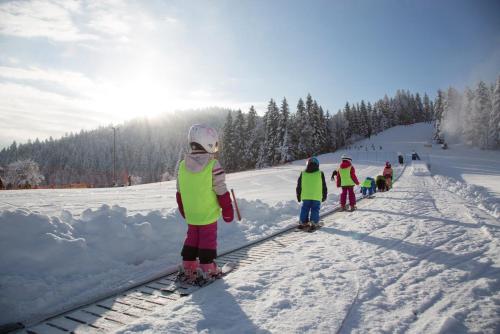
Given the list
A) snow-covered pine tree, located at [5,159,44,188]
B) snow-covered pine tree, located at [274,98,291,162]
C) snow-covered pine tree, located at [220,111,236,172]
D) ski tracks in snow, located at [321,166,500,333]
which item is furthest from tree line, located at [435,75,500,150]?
snow-covered pine tree, located at [5,159,44,188]

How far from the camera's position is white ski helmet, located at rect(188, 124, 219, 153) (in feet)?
15.9

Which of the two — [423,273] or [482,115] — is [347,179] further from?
[482,115]

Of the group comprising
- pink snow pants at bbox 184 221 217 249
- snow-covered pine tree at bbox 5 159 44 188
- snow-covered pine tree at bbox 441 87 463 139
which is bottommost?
pink snow pants at bbox 184 221 217 249

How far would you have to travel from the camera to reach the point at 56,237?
207 inches

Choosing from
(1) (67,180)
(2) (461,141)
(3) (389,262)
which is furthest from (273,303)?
(1) (67,180)

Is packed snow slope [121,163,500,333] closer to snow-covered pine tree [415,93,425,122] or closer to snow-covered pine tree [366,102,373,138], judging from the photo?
snow-covered pine tree [366,102,373,138]

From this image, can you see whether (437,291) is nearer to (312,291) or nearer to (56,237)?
(312,291)

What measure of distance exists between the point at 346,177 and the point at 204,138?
8.12 metres

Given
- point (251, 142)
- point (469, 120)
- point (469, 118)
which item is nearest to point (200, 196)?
point (251, 142)

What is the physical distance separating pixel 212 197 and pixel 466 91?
100 meters

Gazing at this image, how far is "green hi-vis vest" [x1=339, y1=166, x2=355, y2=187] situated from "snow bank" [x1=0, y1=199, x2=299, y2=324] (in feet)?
17.7

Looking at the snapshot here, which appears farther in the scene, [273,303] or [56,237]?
[56,237]

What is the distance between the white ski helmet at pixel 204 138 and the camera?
15.9 feet

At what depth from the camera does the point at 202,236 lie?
4836 mm
